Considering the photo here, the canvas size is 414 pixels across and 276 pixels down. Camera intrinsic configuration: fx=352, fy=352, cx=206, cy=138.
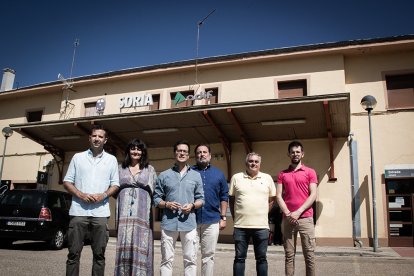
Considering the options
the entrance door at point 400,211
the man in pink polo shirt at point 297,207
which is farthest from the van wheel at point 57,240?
the entrance door at point 400,211

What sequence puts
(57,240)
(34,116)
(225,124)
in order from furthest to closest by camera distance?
1. (34,116)
2. (225,124)
3. (57,240)

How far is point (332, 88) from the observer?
1343 centimetres

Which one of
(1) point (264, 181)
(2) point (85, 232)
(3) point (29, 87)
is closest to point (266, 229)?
(1) point (264, 181)

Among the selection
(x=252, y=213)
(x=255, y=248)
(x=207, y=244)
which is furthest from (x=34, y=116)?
(x=255, y=248)

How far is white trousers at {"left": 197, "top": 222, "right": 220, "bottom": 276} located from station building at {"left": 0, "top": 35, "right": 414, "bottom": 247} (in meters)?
7.02

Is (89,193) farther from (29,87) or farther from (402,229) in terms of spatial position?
(29,87)

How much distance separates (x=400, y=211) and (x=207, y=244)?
10514mm

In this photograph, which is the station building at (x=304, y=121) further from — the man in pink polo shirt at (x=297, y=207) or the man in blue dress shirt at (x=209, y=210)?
the man in blue dress shirt at (x=209, y=210)

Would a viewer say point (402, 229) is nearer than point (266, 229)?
No

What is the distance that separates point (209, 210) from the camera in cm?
433

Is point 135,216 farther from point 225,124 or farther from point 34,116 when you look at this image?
point 34,116

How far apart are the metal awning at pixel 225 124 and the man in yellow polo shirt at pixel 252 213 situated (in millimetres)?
6433

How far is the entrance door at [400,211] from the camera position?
11.9 m

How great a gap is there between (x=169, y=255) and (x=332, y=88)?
11.3 metres
